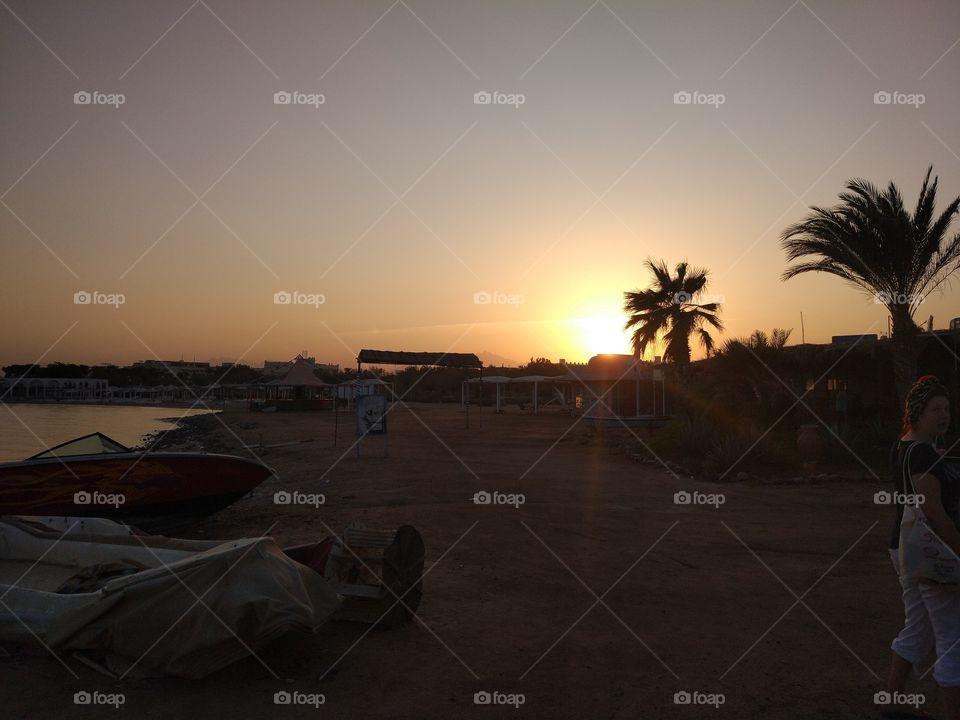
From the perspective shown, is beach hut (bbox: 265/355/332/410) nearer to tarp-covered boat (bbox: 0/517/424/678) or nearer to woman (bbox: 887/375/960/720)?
tarp-covered boat (bbox: 0/517/424/678)

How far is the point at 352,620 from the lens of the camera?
5551 millimetres

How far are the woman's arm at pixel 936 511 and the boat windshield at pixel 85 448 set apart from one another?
1023 cm

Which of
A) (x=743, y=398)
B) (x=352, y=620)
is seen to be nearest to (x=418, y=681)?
(x=352, y=620)

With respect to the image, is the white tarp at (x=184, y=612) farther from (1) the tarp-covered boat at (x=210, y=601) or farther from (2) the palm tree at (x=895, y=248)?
(2) the palm tree at (x=895, y=248)

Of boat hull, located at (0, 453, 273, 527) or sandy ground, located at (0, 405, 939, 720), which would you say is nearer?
sandy ground, located at (0, 405, 939, 720)

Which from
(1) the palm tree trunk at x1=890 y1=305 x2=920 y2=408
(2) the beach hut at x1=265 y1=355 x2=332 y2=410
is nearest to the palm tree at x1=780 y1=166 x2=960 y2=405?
(1) the palm tree trunk at x1=890 y1=305 x2=920 y2=408

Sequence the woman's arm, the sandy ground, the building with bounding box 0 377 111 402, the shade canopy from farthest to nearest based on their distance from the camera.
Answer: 1. the building with bounding box 0 377 111 402
2. the shade canopy
3. the sandy ground
4. the woman's arm

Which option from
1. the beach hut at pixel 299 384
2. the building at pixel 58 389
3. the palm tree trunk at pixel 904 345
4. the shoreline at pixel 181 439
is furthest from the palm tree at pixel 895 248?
the building at pixel 58 389

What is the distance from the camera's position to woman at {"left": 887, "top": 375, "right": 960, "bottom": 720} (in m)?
3.43

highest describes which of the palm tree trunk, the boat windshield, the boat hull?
the palm tree trunk

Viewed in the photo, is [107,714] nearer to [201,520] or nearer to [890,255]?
[201,520]

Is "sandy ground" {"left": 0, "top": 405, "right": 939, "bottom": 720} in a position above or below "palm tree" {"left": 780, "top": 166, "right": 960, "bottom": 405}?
below

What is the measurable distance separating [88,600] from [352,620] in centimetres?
198

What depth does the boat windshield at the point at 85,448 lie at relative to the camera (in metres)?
10.0
